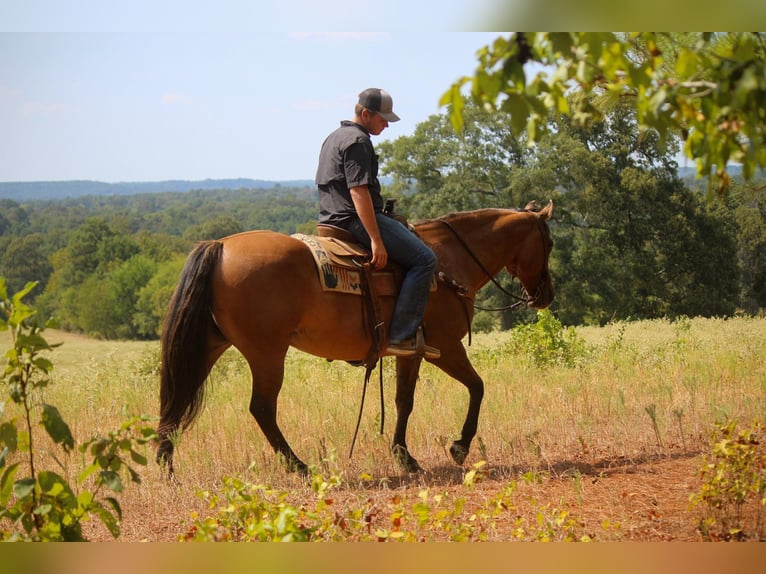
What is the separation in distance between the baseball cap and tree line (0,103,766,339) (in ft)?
10.7

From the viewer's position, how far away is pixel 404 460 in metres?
6.00

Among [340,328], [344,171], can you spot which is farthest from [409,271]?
[344,171]

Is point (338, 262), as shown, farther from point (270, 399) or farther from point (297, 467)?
point (297, 467)

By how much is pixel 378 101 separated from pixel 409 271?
50.2 inches

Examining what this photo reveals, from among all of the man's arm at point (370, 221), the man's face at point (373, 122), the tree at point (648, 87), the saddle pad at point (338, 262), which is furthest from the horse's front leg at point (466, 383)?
the tree at point (648, 87)

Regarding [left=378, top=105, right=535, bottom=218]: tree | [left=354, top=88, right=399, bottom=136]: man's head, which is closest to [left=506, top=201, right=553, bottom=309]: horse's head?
[left=354, top=88, right=399, bottom=136]: man's head

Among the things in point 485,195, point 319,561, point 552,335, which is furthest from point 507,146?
point 319,561

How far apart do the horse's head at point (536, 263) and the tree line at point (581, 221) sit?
2036 mm

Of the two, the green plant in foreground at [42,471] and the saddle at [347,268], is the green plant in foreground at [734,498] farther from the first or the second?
the green plant in foreground at [42,471]

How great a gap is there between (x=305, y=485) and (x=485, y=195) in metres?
24.3

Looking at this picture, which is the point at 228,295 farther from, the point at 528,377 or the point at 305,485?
the point at 528,377

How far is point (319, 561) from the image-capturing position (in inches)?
144

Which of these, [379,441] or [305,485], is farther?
[379,441]

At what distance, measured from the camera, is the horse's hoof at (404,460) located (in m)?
5.98
